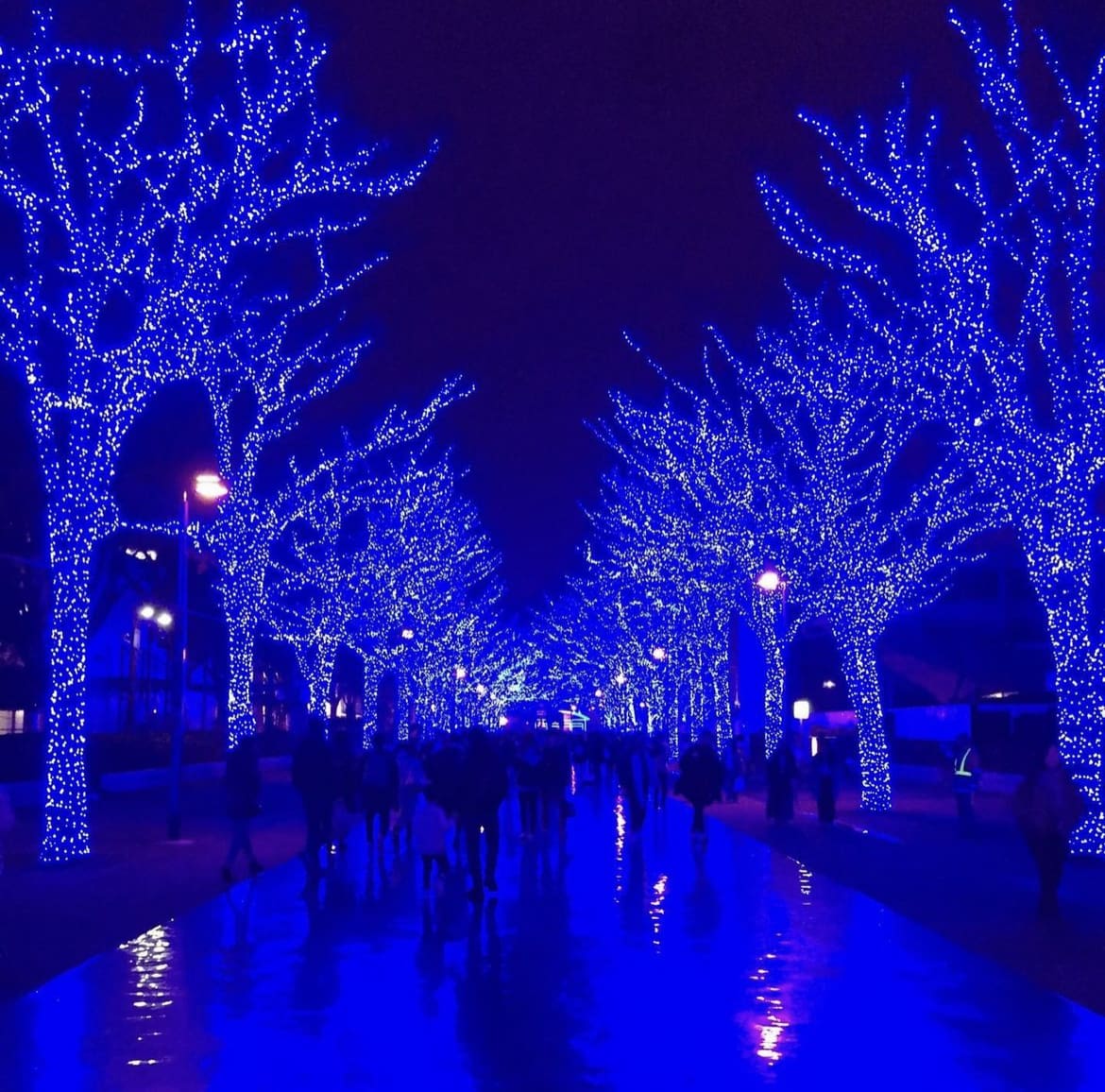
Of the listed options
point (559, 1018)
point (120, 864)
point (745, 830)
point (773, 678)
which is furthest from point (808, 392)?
point (559, 1018)

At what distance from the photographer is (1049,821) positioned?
15.9 meters

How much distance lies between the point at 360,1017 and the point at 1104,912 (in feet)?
29.0

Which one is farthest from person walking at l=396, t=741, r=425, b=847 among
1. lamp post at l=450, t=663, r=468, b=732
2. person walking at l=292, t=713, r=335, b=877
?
lamp post at l=450, t=663, r=468, b=732

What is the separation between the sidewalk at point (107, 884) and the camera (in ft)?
45.2

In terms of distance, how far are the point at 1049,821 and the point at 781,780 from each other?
1580 centimetres

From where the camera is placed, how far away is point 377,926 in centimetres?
1575

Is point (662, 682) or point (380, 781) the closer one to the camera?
point (380, 781)

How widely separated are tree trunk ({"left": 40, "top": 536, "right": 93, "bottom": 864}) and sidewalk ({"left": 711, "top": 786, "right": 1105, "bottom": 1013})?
32.8 ft

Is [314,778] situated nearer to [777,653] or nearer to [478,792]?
[478,792]

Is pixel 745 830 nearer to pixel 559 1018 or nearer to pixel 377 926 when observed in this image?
pixel 377 926

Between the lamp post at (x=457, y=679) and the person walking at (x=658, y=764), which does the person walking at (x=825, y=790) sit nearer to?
the person walking at (x=658, y=764)

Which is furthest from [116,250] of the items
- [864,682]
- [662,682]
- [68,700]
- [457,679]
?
[457,679]

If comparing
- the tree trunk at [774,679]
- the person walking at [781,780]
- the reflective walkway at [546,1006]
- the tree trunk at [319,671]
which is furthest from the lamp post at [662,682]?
the reflective walkway at [546,1006]

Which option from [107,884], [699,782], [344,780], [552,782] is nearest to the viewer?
[107,884]
